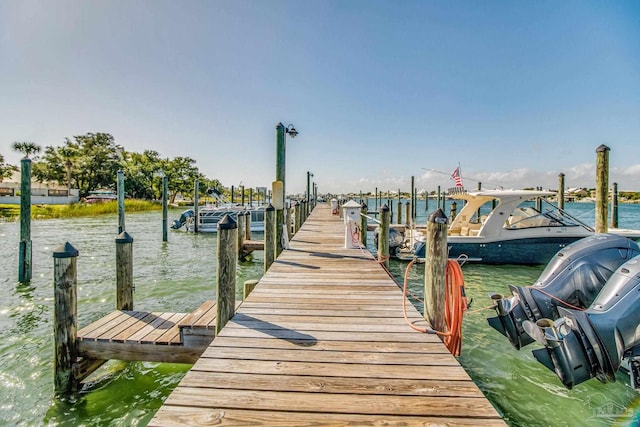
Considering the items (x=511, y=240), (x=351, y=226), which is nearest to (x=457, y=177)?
(x=511, y=240)

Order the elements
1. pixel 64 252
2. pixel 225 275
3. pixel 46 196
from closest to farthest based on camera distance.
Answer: pixel 225 275, pixel 64 252, pixel 46 196

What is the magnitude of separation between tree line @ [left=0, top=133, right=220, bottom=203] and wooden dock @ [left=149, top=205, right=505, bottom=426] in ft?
159

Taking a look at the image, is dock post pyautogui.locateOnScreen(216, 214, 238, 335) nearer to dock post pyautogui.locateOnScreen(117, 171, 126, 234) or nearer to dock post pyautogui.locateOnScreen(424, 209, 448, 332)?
dock post pyautogui.locateOnScreen(424, 209, 448, 332)

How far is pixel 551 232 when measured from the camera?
1084 cm

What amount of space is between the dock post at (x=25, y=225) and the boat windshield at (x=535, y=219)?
14.6m

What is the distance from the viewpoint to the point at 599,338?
10.7 ft

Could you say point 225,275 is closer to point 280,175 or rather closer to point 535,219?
point 280,175

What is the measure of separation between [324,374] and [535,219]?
11528 millimetres

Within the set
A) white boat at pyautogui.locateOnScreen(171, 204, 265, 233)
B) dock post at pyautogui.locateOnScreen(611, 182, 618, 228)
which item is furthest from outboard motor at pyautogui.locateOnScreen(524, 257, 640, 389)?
white boat at pyautogui.locateOnScreen(171, 204, 265, 233)

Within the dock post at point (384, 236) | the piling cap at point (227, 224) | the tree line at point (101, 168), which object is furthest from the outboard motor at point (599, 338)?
the tree line at point (101, 168)

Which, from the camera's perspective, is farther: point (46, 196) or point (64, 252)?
point (46, 196)

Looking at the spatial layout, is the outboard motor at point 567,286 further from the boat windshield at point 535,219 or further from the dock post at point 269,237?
the boat windshield at point 535,219

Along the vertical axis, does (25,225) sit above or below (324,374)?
above

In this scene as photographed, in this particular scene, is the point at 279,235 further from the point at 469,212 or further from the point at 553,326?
the point at 469,212
